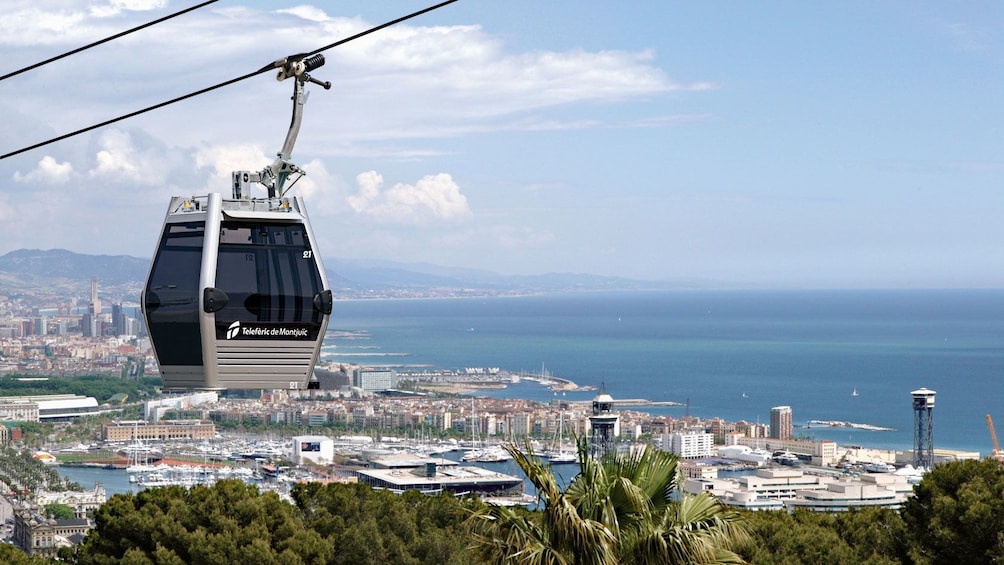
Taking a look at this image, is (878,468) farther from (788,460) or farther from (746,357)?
(746,357)

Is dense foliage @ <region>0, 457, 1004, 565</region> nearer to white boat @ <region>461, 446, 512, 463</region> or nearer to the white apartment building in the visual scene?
the white apartment building

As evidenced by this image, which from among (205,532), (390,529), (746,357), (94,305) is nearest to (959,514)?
(390,529)

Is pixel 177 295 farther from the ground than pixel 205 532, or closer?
farther from the ground

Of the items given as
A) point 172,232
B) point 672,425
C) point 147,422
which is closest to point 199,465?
point 147,422

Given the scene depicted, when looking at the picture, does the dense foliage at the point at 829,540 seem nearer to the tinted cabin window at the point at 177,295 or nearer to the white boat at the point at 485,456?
the tinted cabin window at the point at 177,295

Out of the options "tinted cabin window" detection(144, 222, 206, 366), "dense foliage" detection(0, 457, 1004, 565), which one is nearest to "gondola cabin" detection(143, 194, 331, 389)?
"tinted cabin window" detection(144, 222, 206, 366)

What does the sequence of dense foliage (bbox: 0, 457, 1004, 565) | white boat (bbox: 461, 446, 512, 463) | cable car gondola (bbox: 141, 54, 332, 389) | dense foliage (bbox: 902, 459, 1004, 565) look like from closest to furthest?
1. cable car gondola (bbox: 141, 54, 332, 389)
2. dense foliage (bbox: 902, 459, 1004, 565)
3. dense foliage (bbox: 0, 457, 1004, 565)
4. white boat (bbox: 461, 446, 512, 463)
